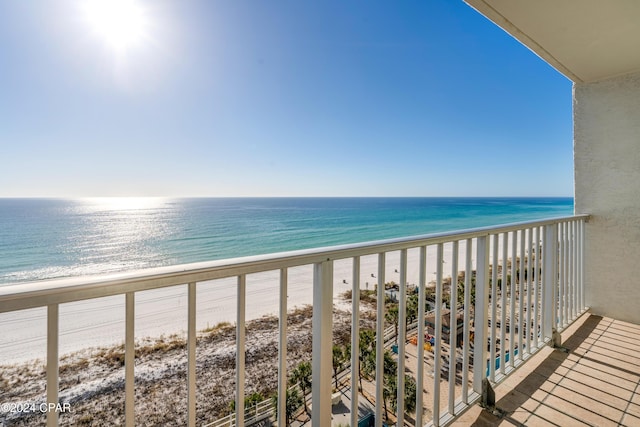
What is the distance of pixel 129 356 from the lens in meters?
0.60

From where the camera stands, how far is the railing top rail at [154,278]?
1.57 feet

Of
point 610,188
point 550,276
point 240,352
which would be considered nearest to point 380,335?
point 240,352

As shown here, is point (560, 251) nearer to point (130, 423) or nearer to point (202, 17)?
point (130, 423)

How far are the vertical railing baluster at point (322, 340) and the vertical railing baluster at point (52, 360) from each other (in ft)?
1.91

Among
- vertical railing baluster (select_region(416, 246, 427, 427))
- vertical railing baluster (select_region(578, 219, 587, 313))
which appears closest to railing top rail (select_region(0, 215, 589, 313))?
vertical railing baluster (select_region(416, 246, 427, 427))

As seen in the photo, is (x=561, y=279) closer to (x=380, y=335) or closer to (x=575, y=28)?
(x=575, y=28)

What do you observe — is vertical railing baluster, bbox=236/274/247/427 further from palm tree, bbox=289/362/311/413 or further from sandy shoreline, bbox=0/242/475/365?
sandy shoreline, bbox=0/242/475/365

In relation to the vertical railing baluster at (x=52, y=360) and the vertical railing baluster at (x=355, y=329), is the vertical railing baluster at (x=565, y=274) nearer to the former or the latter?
the vertical railing baluster at (x=355, y=329)

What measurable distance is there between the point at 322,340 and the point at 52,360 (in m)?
0.64

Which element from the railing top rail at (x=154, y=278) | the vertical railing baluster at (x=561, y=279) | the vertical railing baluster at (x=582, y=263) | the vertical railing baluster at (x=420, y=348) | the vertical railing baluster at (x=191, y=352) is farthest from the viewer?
the vertical railing baluster at (x=582, y=263)

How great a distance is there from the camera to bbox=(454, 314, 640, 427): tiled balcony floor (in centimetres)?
137

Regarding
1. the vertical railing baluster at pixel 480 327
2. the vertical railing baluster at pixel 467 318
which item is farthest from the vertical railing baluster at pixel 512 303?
the vertical railing baluster at pixel 467 318

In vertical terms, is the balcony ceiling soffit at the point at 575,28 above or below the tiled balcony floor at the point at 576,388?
above

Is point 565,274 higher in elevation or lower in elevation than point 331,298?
Answer: lower
